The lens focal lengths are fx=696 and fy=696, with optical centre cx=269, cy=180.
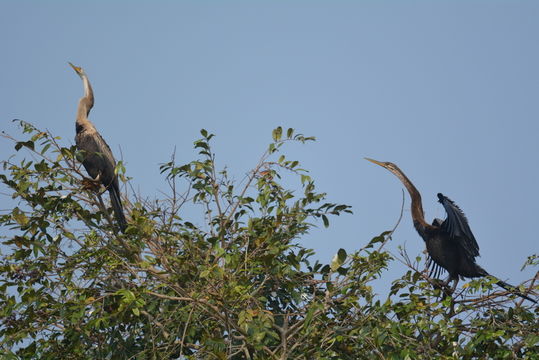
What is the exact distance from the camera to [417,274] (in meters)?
5.27

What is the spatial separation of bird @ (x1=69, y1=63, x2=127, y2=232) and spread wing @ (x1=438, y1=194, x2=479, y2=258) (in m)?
3.05

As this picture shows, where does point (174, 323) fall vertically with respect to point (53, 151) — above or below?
below

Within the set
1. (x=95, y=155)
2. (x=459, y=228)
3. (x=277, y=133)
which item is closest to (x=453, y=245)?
(x=459, y=228)

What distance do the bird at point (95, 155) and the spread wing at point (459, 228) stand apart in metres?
3.05

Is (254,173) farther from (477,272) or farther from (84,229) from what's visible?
(477,272)

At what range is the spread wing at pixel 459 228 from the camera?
21.6 ft

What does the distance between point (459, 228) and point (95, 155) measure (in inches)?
142

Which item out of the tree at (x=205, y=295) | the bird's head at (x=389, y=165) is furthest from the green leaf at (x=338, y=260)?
the bird's head at (x=389, y=165)

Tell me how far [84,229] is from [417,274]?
9.13ft

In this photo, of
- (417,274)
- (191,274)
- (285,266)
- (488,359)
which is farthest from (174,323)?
(488,359)

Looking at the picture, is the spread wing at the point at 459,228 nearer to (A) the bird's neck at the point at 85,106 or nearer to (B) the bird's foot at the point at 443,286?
(B) the bird's foot at the point at 443,286

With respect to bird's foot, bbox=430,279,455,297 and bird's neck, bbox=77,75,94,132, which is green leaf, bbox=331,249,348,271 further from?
bird's neck, bbox=77,75,94,132

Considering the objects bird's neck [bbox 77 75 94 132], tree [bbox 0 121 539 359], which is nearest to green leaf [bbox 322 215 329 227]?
tree [bbox 0 121 539 359]

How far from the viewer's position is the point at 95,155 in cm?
691
